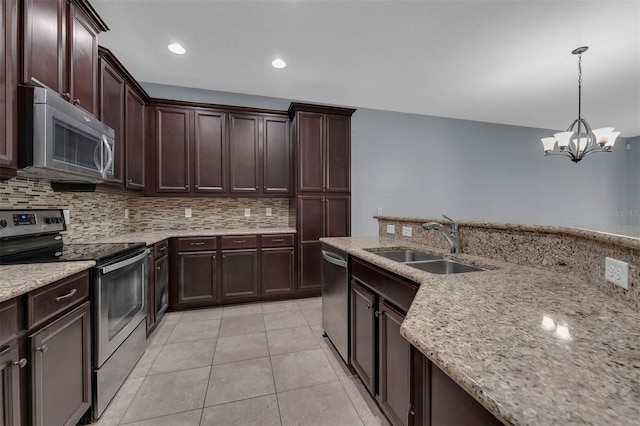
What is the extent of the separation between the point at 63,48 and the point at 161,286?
83.5 inches

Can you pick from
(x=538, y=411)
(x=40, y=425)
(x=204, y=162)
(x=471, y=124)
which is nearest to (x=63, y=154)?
(x=40, y=425)

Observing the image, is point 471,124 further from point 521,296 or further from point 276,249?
point 521,296

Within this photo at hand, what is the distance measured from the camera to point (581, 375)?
461mm

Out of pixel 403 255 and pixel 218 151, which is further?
pixel 218 151

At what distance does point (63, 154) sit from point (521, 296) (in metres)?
2.38

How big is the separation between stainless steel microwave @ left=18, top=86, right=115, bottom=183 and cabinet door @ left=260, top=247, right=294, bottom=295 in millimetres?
1966

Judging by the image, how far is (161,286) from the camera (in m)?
2.79

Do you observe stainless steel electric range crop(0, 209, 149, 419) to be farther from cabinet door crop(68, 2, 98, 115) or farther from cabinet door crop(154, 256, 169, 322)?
cabinet door crop(68, 2, 98, 115)

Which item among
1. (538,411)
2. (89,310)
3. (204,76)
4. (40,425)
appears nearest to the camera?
(538,411)

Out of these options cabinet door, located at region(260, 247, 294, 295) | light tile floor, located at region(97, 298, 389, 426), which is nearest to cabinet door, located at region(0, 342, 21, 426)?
light tile floor, located at region(97, 298, 389, 426)

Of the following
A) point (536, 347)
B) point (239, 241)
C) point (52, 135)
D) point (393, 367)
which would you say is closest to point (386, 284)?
point (393, 367)

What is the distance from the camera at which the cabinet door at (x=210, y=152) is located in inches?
131

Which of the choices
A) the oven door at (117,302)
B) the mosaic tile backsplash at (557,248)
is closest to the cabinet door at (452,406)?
the mosaic tile backsplash at (557,248)

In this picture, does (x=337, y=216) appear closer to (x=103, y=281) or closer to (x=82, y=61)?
(x=103, y=281)
